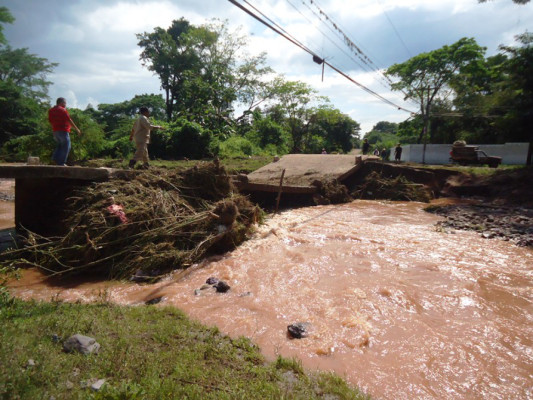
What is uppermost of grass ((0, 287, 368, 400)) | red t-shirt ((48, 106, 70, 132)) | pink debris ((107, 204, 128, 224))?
red t-shirt ((48, 106, 70, 132))

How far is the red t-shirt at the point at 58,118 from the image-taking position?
663cm

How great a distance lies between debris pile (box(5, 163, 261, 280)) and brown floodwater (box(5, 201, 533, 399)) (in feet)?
1.10

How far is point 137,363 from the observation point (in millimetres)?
2307

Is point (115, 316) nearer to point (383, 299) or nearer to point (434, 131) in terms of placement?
point (383, 299)

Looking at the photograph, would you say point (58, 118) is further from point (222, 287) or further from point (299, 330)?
point (299, 330)

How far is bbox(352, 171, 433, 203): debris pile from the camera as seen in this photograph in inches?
477

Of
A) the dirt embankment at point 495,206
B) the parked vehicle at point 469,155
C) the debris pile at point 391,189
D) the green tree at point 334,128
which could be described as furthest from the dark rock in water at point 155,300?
the green tree at point 334,128

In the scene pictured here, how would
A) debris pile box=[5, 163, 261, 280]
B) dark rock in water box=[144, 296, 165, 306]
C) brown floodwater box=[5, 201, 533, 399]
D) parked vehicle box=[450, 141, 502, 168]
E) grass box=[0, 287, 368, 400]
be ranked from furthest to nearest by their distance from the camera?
parked vehicle box=[450, 141, 502, 168], debris pile box=[5, 163, 261, 280], dark rock in water box=[144, 296, 165, 306], brown floodwater box=[5, 201, 533, 399], grass box=[0, 287, 368, 400]

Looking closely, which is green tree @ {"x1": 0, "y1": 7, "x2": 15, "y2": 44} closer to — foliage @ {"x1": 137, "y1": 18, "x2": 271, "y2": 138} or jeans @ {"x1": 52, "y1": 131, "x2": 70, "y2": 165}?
foliage @ {"x1": 137, "y1": 18, "x2": 271, "y2": 138}

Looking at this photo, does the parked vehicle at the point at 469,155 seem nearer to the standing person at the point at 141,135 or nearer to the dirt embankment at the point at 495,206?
the dirt embankment at the point at 495,206

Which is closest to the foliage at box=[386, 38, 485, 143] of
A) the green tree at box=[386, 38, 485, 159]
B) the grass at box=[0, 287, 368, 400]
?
the green tree at box=[386, 38, 485, 159]

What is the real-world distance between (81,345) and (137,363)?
0.49 metres

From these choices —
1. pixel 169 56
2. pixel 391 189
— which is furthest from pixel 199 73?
pixel 391 189

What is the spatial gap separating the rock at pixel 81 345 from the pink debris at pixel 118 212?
3129mm
